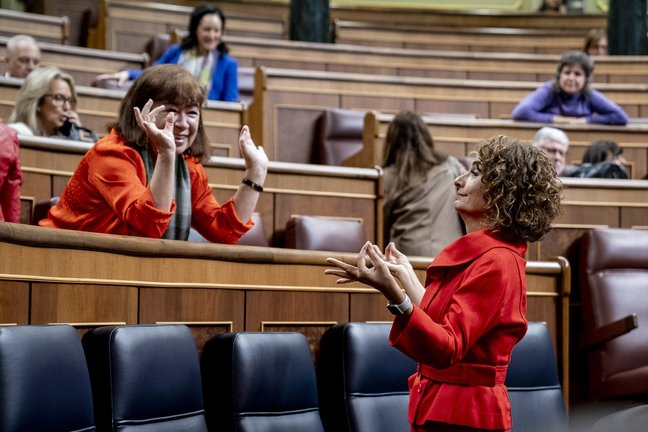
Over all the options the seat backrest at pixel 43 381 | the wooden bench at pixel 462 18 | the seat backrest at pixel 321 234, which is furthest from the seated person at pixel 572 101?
the wooden bench at pixel 462 18

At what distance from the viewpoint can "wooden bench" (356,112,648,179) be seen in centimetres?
178

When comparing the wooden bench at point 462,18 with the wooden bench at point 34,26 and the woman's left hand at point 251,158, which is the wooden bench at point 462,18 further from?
the woman's left hand at point 251,158

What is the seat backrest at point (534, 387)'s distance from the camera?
1074mm

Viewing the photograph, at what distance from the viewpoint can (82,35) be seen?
308 centimetres

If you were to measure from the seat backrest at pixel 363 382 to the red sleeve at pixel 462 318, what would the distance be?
0.94 ft

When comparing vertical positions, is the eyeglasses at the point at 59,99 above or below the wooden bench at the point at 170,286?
above

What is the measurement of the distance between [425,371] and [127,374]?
0.75ft

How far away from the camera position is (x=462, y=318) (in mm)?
656

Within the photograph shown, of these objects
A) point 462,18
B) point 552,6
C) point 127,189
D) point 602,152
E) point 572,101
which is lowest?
point 127,189

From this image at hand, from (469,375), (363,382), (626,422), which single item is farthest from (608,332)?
(626,422)

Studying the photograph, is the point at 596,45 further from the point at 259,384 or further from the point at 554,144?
the point at 259,384

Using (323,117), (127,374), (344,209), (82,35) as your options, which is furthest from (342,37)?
(127,374)

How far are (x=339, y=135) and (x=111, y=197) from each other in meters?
1.15

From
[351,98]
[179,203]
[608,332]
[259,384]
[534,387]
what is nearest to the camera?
[259,384]
